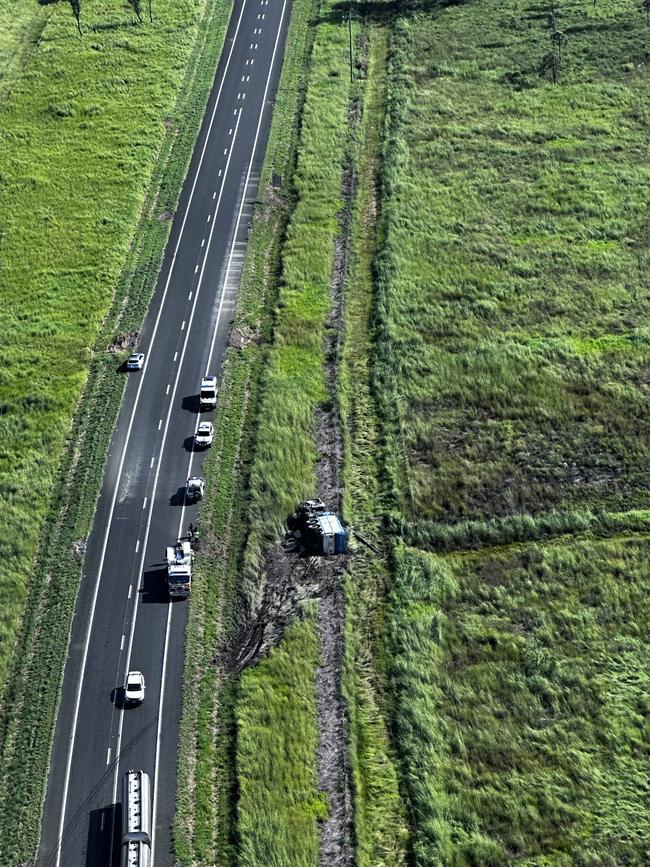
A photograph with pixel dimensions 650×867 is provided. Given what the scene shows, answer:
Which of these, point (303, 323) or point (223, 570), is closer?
point (223, 570)

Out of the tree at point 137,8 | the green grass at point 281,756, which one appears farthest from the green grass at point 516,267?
the tree at point 137,8

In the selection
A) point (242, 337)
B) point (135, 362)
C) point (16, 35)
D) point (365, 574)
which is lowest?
point (365, 574)

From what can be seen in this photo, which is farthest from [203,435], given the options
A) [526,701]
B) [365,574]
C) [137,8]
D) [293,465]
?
[137,8]

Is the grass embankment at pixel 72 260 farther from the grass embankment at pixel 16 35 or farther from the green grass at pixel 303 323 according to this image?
the green grass at pixel 303 323

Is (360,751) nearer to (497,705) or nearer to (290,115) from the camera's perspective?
(497,705)

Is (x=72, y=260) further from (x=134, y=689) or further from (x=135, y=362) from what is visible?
(x=134, y=689)

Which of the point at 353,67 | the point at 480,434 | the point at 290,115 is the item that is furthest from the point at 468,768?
the point at 353,67
